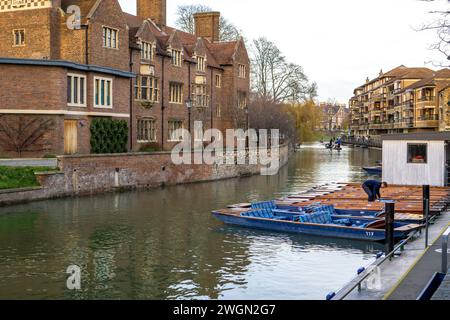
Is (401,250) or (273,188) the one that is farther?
(273,188)

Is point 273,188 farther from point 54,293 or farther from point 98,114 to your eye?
point 54,293

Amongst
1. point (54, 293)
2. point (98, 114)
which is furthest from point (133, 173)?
point (54, 293)

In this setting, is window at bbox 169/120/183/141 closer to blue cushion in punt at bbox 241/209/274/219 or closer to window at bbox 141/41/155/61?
window at bbox 141/41/155/61

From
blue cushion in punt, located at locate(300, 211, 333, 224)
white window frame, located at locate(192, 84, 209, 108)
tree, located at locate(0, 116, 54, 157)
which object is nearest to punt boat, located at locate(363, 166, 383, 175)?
white window frame, located at locate(192, 84, 209, 108)

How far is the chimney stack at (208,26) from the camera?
6144 centimetres

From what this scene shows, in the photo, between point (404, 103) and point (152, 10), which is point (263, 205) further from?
point (404, 103)

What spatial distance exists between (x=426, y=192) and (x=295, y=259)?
247 inches

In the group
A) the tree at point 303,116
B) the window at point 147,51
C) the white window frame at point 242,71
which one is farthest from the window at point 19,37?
the tree at point 303,116

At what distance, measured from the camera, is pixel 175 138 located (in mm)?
48625

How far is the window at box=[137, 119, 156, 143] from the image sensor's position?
43531mm

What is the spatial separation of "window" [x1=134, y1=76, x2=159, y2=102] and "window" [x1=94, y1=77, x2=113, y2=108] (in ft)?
16.0

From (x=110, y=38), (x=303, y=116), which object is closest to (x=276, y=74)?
(x=303, y=116)

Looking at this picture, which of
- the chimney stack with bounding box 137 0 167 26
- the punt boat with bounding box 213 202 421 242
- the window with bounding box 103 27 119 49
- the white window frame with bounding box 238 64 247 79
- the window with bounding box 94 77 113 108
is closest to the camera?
the punt boat with bounding box 213 202 421 242

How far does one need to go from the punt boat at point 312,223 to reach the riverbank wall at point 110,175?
10.7m
